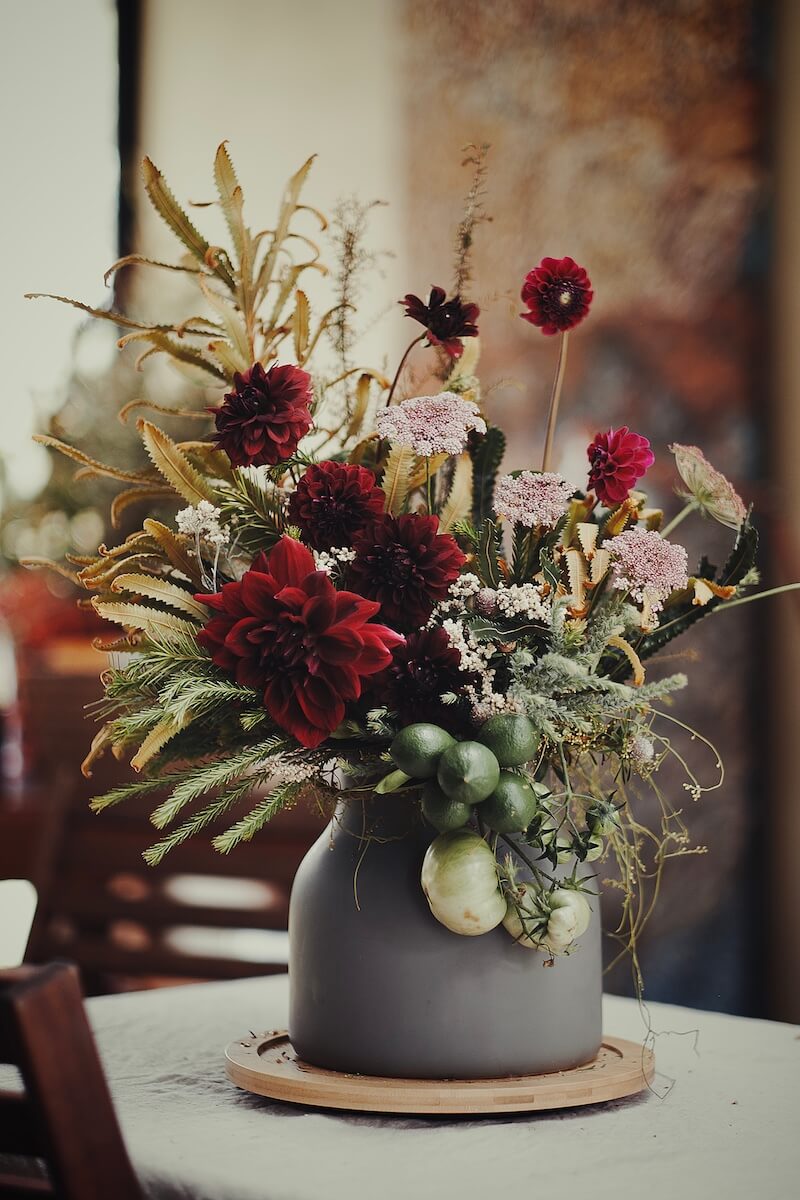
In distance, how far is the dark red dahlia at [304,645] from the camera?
0.68 metres

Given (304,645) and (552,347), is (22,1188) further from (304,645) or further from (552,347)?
(552,347)

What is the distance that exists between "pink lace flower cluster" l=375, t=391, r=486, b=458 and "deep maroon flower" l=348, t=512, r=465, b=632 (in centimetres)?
5

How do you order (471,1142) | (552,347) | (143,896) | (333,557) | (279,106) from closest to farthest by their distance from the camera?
(471,1142), (333,557), (143,896), (552,347), (279,106)

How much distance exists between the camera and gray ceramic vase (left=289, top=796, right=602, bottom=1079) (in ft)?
2.29

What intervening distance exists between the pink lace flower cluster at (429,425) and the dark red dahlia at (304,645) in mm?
98

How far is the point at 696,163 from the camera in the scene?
199cm

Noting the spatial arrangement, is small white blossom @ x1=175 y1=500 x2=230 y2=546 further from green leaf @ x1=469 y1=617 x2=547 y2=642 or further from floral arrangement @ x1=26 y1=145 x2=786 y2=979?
green leaf @ x1=469 y1=617 x2=547 y2=642

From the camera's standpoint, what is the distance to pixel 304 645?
0.68m

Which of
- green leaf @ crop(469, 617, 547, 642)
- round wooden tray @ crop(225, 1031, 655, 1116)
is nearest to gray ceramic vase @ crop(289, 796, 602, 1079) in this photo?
round wooden tray @ crop(225, 1031, 655, 1116)

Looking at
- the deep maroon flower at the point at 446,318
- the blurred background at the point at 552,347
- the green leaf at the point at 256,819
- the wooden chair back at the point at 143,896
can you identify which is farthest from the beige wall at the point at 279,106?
the green leaf at the point at 256,819

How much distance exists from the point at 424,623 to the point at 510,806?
121mm

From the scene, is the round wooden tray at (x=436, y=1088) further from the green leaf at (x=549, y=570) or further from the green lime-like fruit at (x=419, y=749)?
the green leaf at (x=549, y=570)

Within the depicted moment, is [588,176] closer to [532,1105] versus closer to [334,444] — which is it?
[334,444]

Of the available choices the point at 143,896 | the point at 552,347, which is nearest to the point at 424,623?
the point at 143,896
